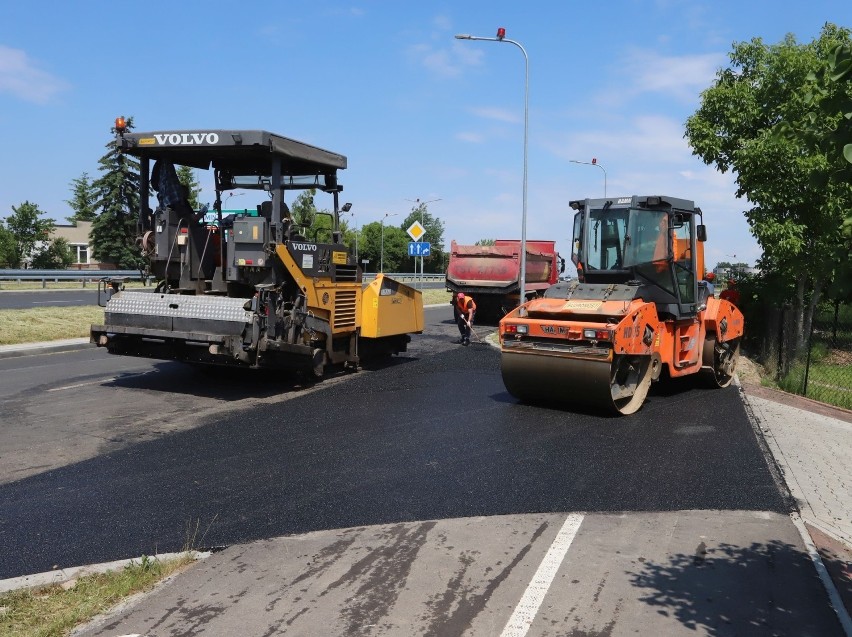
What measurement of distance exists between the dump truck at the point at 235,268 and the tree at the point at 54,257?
48.3m

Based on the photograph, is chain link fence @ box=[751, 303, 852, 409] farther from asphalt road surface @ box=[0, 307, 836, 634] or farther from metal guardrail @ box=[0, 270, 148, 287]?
metal guardrail @ box=[0, 270, 148, 287]

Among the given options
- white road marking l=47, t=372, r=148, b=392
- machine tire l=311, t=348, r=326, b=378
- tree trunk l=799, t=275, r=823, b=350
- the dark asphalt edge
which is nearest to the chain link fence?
tree trunk l=799, t=275, r=823, b=350

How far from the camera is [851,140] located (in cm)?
310

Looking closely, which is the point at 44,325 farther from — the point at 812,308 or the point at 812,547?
the point at 812,308

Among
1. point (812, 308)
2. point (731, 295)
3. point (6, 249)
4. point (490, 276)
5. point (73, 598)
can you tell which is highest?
point (6, 249)

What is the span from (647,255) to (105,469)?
7110 millimetres

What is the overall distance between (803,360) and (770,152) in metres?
4.64

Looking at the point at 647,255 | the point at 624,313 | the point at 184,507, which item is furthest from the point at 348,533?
the point at 647,255

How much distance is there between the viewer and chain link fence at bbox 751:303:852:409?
12.9m

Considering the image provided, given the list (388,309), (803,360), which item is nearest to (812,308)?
(803,360)

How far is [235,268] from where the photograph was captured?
33.3ft

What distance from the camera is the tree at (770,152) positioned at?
14312 mm

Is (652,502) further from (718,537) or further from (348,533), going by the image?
(348,533)

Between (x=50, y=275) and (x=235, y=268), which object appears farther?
(x=50, y=275)
